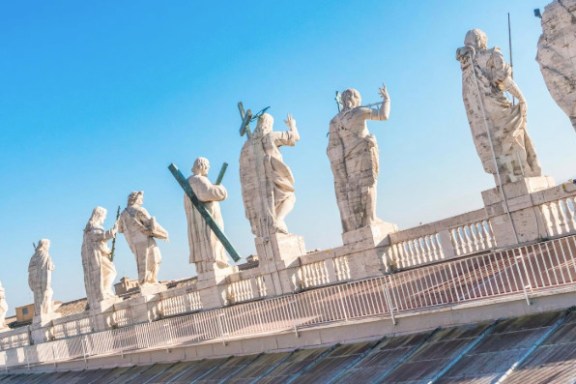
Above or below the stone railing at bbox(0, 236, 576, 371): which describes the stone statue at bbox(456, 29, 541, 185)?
above

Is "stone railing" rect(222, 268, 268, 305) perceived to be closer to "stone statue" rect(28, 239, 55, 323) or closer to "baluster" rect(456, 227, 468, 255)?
"baluster" rect(456, 227, 468, 255)

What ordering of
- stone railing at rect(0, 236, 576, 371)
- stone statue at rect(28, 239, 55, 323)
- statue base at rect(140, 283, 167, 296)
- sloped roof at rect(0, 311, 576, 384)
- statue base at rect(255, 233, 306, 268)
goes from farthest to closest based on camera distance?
stone statue at rect(28, 239, 55, 323)
statue base at rect(140, 283, 167, 296)
statue base at rect(255, 233, 306, 268)
stone railing at rect(0, 236, 576, 371)
sloped roof at rect(0, 311, 576, 384)

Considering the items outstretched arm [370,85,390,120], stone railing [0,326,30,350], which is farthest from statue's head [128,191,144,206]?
outstretched arm [370,85,390,120]

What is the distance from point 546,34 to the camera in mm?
9945

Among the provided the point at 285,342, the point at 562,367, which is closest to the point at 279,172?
the point at 285,342

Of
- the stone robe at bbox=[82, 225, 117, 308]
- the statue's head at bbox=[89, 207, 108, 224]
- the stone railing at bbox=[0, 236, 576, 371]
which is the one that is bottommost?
the stone railing at bbox=[0, 236, 576, 371]

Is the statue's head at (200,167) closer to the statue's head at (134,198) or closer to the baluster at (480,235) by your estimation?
the statue's head at (134,198)

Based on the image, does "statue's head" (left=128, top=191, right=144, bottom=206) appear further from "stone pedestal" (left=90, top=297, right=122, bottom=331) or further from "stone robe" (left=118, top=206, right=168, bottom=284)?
"stone pedestal" (left=90, top=297, right=122, bottom=331)

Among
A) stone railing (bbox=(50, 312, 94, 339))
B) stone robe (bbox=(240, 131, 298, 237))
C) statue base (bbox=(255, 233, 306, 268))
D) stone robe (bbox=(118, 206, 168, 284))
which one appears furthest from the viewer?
stone railing (bbox=(50, 312, 94, 339))

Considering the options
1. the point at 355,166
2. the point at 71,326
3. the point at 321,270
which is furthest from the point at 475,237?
the point at 71,326

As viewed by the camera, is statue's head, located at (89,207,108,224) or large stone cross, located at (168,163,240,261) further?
statue's head, located at (89,207,108,224)

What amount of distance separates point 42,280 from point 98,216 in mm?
3774

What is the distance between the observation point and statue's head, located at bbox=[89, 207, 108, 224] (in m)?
19.8

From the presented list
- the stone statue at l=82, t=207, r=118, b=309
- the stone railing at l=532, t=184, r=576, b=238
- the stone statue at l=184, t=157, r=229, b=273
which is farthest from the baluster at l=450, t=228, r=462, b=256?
the stone statue at l=82, t=207, r=118, b=309
